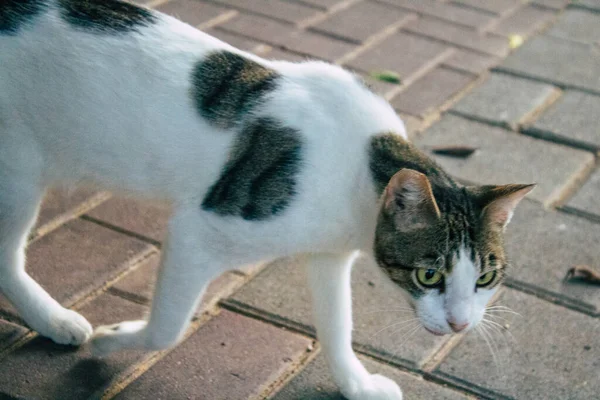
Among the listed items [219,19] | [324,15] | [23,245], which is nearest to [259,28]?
[219,19]

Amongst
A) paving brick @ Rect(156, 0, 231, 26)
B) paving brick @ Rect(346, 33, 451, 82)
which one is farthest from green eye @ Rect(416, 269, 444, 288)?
paving brick @ Rect(156, 0, 231, 26)

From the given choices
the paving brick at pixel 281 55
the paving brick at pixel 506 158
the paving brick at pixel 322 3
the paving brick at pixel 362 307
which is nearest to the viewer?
the paving brick at pixel 362 307

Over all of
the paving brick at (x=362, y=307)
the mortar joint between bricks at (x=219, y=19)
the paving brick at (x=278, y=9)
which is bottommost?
the paving brick at (x=362, y=307)

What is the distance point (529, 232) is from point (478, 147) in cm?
70

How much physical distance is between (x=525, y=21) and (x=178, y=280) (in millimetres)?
3758

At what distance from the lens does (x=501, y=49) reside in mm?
5457

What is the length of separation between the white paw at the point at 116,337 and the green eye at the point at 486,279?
39.1 inches

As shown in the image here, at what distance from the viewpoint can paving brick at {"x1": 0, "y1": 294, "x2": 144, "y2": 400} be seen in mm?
2857

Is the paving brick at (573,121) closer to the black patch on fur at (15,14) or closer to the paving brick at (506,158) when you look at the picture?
the paving brick at (506,158)

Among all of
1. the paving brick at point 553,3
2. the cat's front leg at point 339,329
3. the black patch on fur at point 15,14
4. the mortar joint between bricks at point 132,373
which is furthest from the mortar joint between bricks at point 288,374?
the paving brick at point 553,3

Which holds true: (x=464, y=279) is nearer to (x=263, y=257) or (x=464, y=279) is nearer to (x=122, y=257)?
(x=263, y=257)

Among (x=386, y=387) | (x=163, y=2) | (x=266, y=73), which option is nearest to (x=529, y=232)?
(x=386, y=387)

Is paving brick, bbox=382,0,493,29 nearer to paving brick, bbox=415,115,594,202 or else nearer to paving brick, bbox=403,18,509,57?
paving brick, bbox=403,18,509,57

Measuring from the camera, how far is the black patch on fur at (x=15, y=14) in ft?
9.24
